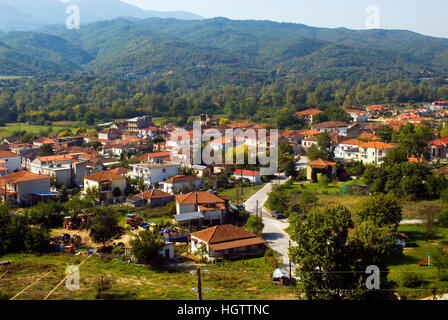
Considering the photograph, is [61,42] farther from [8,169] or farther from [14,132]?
[8,169]

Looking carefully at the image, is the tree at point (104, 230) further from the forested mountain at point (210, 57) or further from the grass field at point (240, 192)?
the forested mountain at point (210, 57)

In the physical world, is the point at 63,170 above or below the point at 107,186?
above

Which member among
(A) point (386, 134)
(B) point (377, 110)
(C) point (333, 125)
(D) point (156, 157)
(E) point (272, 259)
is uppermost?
(B) point (377, 110)

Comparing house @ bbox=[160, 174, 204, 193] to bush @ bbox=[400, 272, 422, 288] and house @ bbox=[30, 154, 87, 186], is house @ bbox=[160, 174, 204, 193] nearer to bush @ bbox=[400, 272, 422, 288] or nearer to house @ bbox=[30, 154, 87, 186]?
house @ bbox=[30, 154, 87, 186]

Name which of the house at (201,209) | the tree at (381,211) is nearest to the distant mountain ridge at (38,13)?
the house at (201,209)

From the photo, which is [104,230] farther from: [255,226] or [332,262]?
[332,262]

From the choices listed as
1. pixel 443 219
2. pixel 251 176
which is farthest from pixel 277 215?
pixel 443 219

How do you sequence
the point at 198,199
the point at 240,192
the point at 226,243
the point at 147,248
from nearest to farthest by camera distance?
A: the point at 147,248 → the point at 226,243 → the point at 198,199 → the point at 240,192
